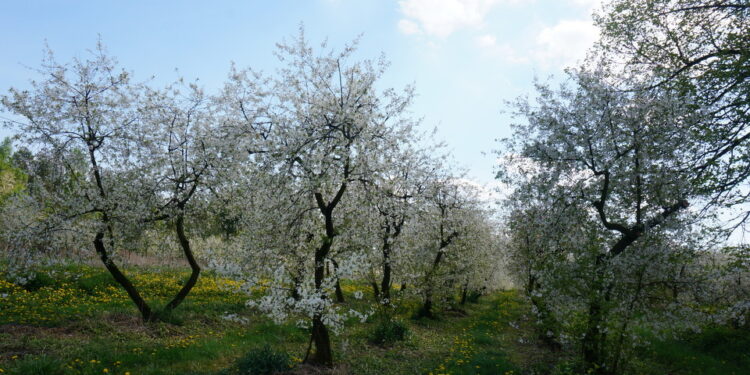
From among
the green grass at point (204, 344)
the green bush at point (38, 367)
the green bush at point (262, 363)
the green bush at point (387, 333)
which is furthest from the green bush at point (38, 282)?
the green bush at point (387, 333)

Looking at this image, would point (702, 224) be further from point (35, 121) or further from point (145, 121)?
point (35, 121)

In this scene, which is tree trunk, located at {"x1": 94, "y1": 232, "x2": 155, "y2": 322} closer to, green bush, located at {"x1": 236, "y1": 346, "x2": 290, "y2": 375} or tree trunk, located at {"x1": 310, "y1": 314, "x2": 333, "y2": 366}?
green bush, located at {"x1": 236, "y1": 346, "x2": 290, "y2": 375}

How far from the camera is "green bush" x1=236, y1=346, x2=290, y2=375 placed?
31.8ft

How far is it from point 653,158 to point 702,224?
5.69ft

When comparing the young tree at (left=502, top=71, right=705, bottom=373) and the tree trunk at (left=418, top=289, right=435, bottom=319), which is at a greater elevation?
the young tree at (left=502, top=71, right=705, bottom=373)

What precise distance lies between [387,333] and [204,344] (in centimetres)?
603

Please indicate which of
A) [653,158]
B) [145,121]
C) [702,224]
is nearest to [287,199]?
[145,121]

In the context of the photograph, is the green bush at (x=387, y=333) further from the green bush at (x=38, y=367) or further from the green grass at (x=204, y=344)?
the green bush at (x=38, y=367)

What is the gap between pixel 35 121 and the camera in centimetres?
1221

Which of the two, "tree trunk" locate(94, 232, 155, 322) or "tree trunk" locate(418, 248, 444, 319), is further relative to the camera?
"tree trunk" locate(418, 248, 444, 319)

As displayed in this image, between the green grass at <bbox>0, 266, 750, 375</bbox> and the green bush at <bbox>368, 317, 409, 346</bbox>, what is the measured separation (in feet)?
0.58

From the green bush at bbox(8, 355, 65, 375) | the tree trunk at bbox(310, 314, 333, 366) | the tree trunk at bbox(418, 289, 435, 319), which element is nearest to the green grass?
the green bush at bbox(8, 355, 65, 375)

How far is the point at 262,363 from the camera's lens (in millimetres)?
9781

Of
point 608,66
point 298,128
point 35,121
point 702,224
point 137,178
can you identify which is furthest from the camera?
point 137,178
